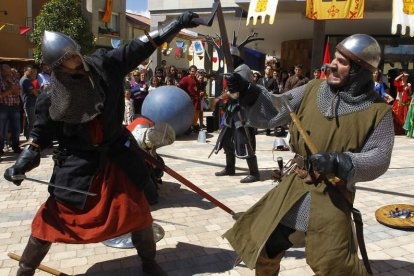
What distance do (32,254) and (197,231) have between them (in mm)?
1653

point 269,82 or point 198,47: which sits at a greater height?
point 198,47

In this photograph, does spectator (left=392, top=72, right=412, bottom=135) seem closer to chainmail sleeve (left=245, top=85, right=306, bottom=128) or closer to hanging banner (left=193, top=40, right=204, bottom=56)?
chainmail sleeve (left=245, top=85, right=306, bottom=128)

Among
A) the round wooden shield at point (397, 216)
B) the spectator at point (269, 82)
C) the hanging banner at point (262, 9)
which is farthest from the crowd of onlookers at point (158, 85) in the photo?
the round wooden shield at point (397, 216)

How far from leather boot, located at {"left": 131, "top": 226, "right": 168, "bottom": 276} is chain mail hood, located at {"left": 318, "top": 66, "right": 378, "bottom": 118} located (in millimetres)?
1416

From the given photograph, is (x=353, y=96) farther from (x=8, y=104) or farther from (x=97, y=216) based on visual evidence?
(x=8, y=104)

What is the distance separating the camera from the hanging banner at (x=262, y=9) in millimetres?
9812

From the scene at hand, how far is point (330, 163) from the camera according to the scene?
74.4 inches

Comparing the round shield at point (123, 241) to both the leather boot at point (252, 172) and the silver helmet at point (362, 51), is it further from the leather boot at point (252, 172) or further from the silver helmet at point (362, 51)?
the silver helmet at point (362, 51)

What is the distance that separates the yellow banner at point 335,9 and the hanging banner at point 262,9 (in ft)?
2.81

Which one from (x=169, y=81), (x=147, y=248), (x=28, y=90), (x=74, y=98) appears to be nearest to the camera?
(x=74, y=98)

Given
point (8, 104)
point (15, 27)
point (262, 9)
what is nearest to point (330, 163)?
point (8, 104)

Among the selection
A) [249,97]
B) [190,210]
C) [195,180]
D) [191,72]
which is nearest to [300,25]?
[191,72]

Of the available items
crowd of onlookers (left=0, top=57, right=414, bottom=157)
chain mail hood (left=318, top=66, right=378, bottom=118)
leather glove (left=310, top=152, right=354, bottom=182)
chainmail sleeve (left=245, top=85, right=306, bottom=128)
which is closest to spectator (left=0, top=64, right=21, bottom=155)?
crowd of onlookers (left=0, top=57, right=414, bottom=157)

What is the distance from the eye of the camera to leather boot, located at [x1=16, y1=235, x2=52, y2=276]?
2516mm
